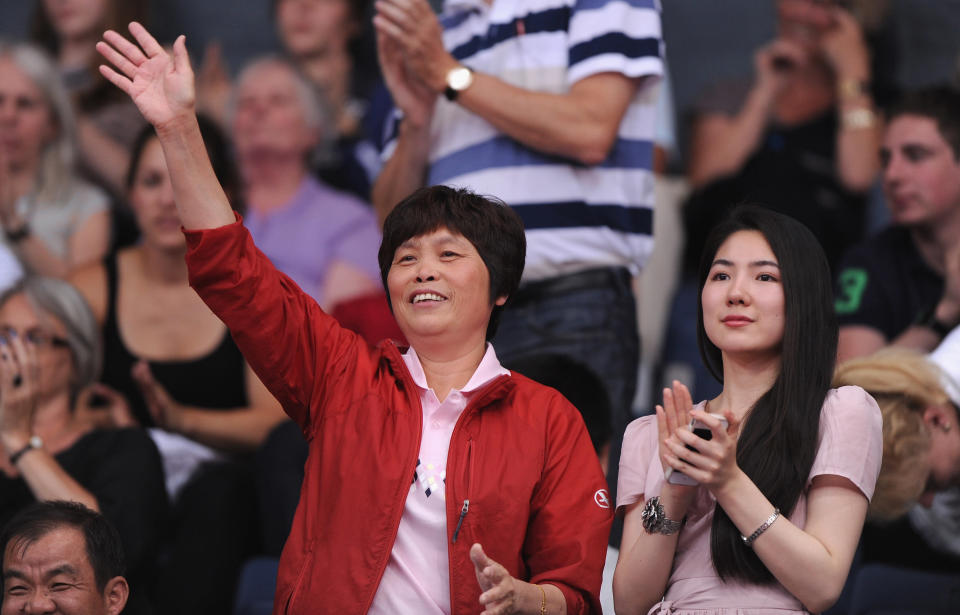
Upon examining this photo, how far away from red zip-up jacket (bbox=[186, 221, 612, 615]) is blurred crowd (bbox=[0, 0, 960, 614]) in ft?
1.32

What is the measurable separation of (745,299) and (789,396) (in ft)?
0.56

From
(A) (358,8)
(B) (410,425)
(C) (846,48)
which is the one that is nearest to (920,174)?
(C) (846,48)

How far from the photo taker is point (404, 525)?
79.2 inches

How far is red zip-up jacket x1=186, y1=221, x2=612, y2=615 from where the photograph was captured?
1.95 meters

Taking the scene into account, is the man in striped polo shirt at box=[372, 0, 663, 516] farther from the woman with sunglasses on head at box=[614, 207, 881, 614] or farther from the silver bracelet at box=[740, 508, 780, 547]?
the silver bracelet at box=[740, 508, 780, 547]

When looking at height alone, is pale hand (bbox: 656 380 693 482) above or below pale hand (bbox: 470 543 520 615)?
above

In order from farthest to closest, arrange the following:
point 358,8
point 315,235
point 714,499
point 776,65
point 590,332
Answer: point 358,8, point 776,65, point 315,235, point 590,332, point 714,499

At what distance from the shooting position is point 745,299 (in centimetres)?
210

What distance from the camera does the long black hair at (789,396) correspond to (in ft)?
6.55

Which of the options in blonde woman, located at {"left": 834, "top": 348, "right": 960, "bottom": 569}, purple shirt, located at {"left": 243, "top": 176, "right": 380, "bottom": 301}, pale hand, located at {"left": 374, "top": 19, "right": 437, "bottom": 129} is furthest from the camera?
purple shirt, located at {"left": 243, "top": 176, "right": 380, "bottom": 301}

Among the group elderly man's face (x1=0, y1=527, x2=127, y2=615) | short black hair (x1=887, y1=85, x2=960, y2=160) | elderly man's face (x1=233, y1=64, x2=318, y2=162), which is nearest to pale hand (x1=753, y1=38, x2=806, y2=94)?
short black hair (x1=887, y1=85, x2=960, y2=160)

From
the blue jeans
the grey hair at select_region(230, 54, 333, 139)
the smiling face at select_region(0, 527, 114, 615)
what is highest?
the grey hair at select_region(230, 54, 333, 139)

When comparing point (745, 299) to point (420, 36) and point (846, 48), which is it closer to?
point (420, 36)

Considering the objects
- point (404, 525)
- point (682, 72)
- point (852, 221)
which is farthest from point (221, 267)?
point (682, 72)
